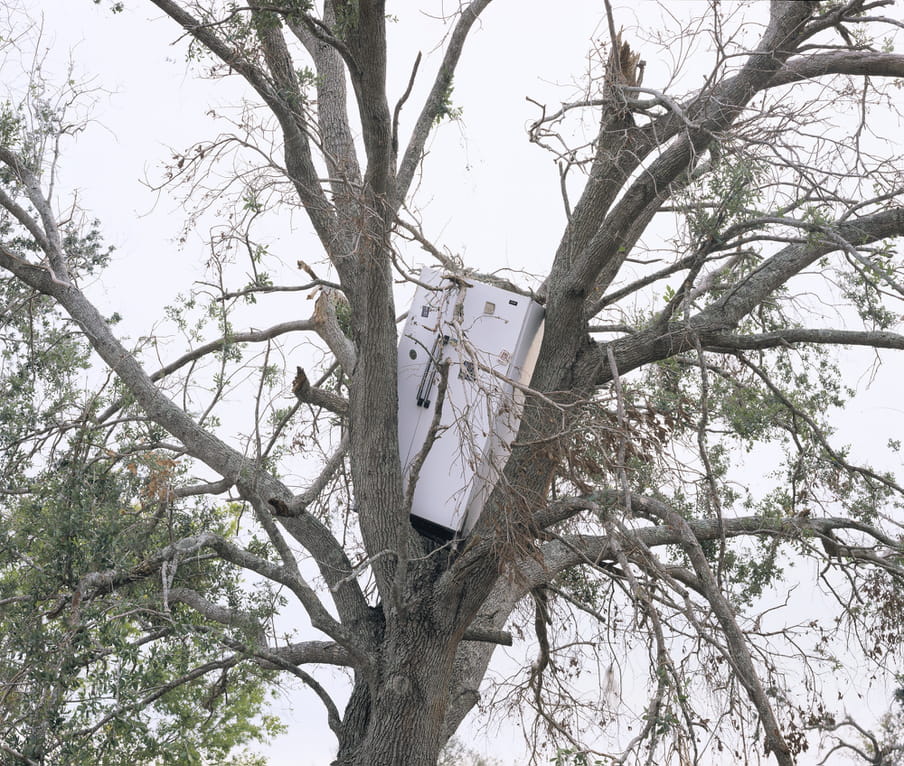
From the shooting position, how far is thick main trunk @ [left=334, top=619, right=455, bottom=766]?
5898mm

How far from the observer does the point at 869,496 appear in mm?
7426

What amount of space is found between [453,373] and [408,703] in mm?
2022

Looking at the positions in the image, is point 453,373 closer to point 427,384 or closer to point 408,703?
point 427,384

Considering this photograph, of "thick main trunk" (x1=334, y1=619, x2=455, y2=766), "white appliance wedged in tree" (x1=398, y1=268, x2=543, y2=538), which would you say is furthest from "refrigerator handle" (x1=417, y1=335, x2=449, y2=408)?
"thick main trunk" (x1=334, y1=619, x2=455, y2=766)

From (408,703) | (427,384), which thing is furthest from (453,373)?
(408,703)

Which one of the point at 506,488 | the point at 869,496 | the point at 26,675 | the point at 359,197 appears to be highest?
the point at 869,496

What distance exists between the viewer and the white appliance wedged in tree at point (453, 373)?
595cm

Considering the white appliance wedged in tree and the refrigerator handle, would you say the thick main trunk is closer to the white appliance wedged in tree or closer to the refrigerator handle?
the white appliance wedged in tree

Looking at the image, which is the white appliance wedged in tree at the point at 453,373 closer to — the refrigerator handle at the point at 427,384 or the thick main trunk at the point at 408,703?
the refrigerator handle at the point at 427,384

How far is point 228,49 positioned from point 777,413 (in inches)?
181

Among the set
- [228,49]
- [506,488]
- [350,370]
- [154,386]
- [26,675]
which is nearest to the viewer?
[26,675]

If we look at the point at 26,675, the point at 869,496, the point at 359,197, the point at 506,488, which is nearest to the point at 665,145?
the point at 359,197

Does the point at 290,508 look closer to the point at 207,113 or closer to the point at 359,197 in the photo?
the point at 359,197

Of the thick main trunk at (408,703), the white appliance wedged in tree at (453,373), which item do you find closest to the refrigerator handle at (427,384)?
the white appliance wedged in tree at (453,373)
